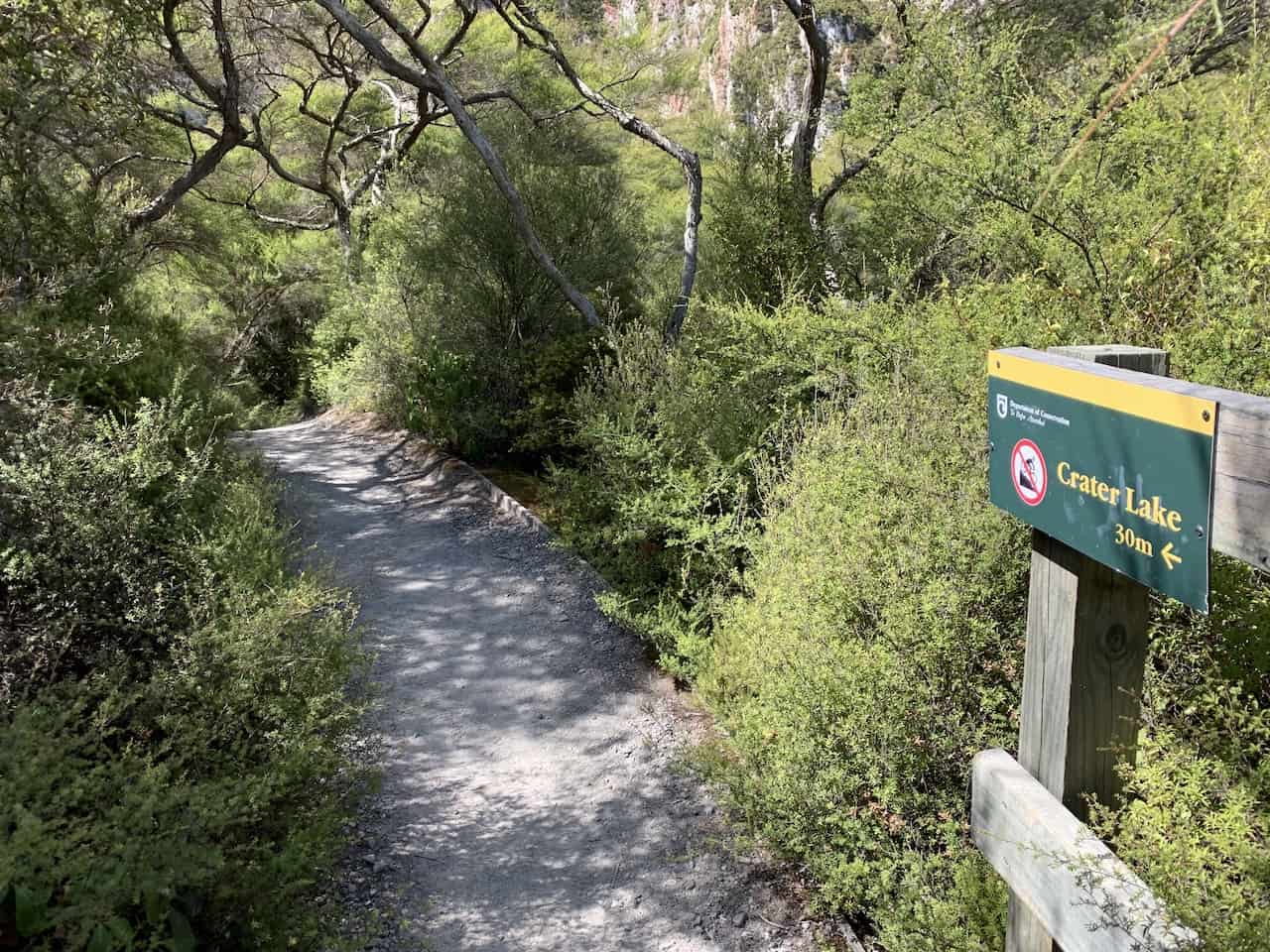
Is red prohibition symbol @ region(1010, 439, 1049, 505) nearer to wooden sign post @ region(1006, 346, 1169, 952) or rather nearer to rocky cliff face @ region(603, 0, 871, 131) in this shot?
wooden sign post @ region(1006, 346, 1169, 952)

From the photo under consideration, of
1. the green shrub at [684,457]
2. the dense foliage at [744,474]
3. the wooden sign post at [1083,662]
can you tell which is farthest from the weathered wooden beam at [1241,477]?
the green shrub at [684,457]

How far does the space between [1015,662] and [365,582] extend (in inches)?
230

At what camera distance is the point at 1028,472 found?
7.38 feet

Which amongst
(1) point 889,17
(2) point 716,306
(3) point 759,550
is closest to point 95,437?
(3) point 759,550

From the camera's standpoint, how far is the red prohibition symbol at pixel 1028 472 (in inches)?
86.3

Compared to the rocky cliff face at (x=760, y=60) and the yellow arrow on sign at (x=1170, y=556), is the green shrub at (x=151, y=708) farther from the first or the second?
the rocky cliff face at (x=760, y=60)

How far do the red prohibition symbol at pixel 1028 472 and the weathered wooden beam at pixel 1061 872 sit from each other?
0.76 meters

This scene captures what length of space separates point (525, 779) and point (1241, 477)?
442 cm

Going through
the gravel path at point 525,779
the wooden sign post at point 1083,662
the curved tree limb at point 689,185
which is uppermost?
the curved tree limb at point 689,185

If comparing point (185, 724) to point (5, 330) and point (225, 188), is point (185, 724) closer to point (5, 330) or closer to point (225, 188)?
point (5, 330)

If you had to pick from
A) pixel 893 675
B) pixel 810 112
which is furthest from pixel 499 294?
pixel 893 675

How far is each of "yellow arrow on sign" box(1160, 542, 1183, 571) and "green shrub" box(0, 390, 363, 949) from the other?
3096 millimetres

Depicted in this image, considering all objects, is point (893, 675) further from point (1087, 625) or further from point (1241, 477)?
point (1241, 477)

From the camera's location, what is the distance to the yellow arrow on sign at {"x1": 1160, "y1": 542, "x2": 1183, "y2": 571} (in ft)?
5.76
